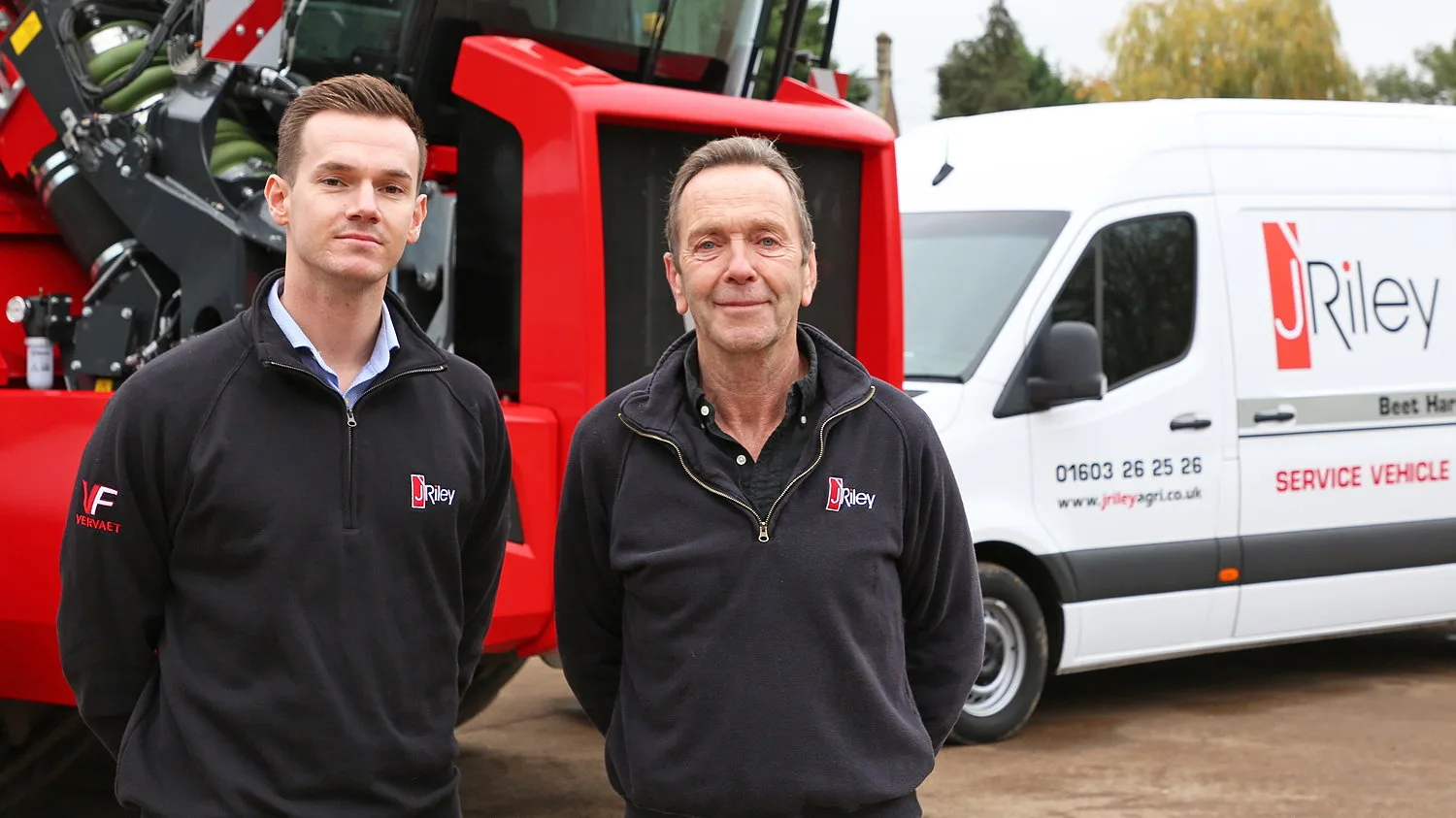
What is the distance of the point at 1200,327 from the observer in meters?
7.74

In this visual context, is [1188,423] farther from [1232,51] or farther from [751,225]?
[1232,51]

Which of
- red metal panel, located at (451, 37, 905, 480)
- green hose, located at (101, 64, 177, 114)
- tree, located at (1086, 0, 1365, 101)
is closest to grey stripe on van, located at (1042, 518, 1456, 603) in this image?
red metal panel, located at (451, 37, 905, 480)

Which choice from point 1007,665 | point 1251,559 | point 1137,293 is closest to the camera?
point 1007,665

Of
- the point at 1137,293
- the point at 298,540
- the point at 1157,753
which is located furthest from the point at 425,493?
the point at 1137,293

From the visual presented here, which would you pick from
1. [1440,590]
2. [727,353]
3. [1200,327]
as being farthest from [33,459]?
[1440,590]

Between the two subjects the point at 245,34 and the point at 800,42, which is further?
the point at 800,42

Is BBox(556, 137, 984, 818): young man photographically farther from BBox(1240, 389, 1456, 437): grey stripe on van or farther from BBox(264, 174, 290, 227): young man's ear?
BBox(1240, 389, 1456, 437): grey stripe on van

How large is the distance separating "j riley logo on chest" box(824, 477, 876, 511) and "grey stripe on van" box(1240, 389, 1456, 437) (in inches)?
214

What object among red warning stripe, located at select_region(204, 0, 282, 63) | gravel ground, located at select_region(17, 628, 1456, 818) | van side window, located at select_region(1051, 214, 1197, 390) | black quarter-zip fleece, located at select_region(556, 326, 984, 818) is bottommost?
gravel ground, located at select_region(17, 628, 1456, 818)

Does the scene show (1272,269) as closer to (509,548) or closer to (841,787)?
(509,548)

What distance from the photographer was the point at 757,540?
263cm

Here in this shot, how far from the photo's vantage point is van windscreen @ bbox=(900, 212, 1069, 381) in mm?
7277

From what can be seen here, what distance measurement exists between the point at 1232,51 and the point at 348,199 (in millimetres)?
40655

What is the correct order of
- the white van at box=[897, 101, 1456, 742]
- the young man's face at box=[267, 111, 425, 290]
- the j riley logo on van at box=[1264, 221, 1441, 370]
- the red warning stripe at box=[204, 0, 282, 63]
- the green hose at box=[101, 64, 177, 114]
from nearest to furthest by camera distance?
the young man's face at box=[267, 111, 425, 290] < the red warning stripe at box=[204, 0, 282, 63] < the green hose at box=[101, 64, 177, 114] < the white van at box=[897, 101, 1456, 742] < the j riley logo on van at box=[1264, 221, 1441, 370]
